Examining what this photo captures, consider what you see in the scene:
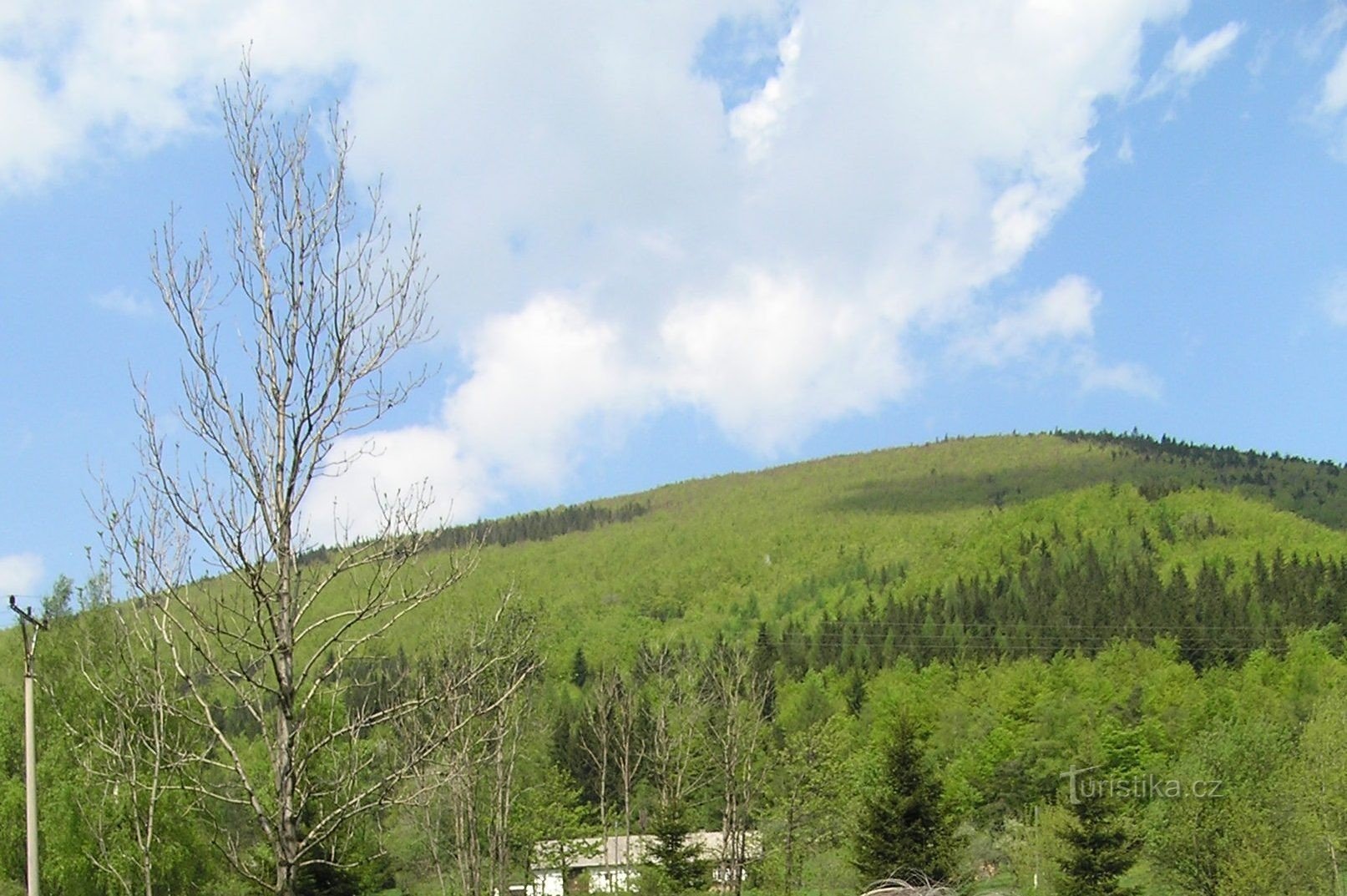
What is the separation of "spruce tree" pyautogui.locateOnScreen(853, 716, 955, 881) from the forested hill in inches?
1393

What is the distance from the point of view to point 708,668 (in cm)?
5003

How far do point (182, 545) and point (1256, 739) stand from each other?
49.3 m

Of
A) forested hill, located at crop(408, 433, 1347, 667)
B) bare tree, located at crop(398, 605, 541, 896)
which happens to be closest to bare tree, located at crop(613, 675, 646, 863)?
bare tree, located at crop(398, 605, 541, 896)

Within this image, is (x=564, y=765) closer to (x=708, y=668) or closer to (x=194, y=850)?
(x=708, y=668)

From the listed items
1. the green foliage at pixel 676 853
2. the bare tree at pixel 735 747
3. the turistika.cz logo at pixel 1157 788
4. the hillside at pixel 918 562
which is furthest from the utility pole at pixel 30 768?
the hillside at pixel 918 562

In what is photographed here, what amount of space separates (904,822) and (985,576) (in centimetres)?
9822

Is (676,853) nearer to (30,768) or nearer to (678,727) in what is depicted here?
(678,727)

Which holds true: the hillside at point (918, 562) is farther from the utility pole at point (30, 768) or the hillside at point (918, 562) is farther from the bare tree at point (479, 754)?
the utility pole at point (30, 768)

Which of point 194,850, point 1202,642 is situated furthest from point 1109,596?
point 194,850

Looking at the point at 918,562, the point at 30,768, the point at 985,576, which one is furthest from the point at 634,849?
the point at 918,562

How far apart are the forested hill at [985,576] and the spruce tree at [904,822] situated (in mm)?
35385

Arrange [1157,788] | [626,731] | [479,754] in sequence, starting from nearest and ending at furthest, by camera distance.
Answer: [479,754] < [626,731] < [1157,788]

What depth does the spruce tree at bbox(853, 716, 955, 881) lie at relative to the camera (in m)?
41.6

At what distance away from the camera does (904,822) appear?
4231cm
